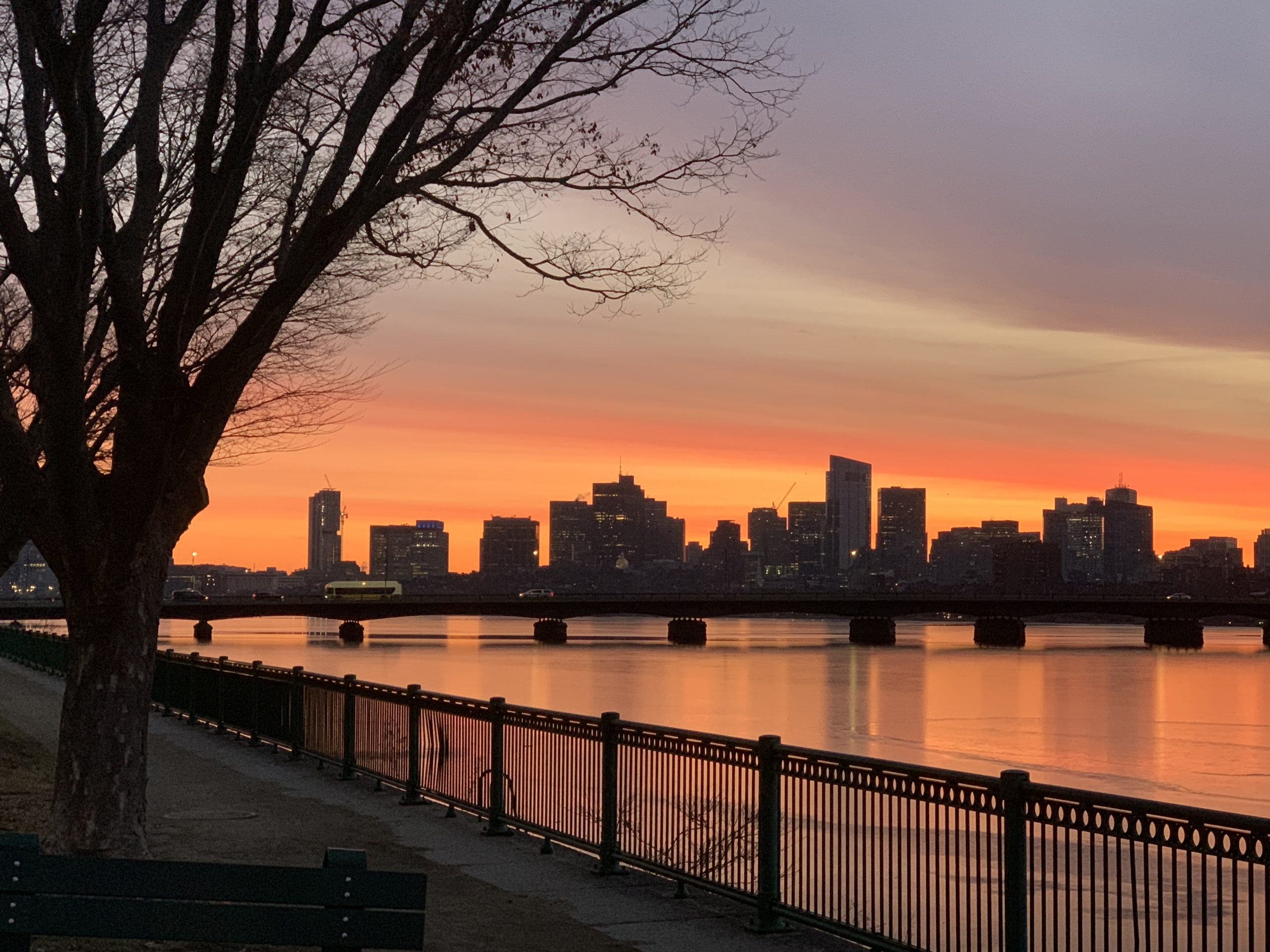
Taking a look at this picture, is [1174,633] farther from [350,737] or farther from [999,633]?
[350,737]

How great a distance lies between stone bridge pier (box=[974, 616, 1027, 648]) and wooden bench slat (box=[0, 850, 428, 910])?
174520 mm

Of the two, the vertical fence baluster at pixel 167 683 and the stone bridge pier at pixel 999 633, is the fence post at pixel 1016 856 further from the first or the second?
the stone bridge pier at pixel 999 633

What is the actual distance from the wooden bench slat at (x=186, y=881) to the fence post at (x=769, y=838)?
209 inches

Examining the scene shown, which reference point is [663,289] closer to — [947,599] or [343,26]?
[343,26]

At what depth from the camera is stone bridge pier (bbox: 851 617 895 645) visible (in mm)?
169250

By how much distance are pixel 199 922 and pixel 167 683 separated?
87.9 ft

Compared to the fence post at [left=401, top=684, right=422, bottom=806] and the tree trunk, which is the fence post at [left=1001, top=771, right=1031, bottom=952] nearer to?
the tree trunk

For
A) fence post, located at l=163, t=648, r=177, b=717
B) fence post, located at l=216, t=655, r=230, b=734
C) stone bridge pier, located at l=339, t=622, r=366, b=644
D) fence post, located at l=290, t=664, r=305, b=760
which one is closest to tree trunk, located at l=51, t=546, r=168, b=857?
fence post, located at l=290, t=664, r=305, b=760

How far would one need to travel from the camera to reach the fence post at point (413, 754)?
17.0 meters

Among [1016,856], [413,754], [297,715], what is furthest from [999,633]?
[1016,856]

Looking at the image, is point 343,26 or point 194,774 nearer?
point 343,26

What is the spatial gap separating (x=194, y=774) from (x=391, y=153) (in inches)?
428

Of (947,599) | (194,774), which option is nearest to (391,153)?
(194,774)

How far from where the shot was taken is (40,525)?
39.5ft
